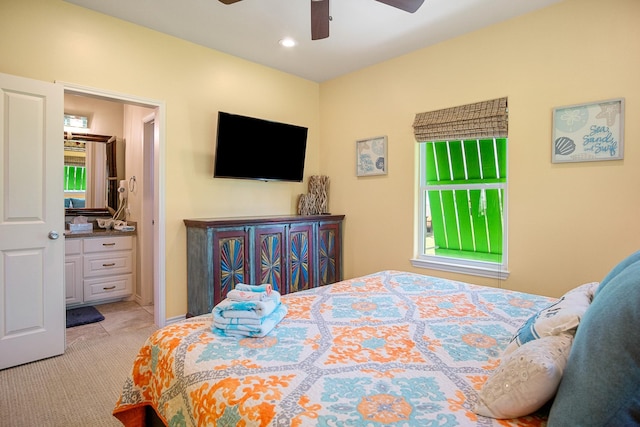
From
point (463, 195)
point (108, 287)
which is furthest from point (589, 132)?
point (108, 287)

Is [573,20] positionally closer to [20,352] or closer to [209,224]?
[209,224]

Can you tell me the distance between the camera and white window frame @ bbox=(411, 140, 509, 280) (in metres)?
3.01

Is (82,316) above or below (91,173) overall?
below

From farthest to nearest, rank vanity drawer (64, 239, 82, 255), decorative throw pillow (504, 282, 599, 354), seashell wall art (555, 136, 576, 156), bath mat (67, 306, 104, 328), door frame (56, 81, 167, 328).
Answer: vanity drawer (64, 239, 82, 255), bath mat (67, 306, 104, 328), door frame (56, 81, 167, 328), seashell wall art (555, 136, 576, 156), decorative throw pillow (504, 282, 599, 354)

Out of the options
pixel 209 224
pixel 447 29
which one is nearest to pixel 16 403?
pixel 209 224

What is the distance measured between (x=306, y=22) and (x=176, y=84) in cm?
137

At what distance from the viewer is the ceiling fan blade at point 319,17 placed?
6.93 ft

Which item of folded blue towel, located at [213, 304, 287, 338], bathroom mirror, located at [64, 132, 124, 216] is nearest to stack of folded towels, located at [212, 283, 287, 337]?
folded blue towel, located at [213, 304, 287, 338]

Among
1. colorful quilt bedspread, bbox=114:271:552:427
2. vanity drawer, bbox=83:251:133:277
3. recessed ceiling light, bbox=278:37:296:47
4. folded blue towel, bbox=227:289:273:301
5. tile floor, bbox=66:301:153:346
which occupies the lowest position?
tile floor, bbox=66:301:153:346

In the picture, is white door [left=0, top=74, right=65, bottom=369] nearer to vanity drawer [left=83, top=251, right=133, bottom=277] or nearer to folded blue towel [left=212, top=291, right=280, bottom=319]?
vanity drawer [left=83, top=251, right=133, bottom=277]

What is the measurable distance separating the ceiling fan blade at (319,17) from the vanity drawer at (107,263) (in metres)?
3.41

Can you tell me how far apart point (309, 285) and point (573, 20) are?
130 inches

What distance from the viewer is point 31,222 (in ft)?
8.21

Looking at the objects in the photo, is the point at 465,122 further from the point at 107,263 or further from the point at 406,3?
the point at 107,263
